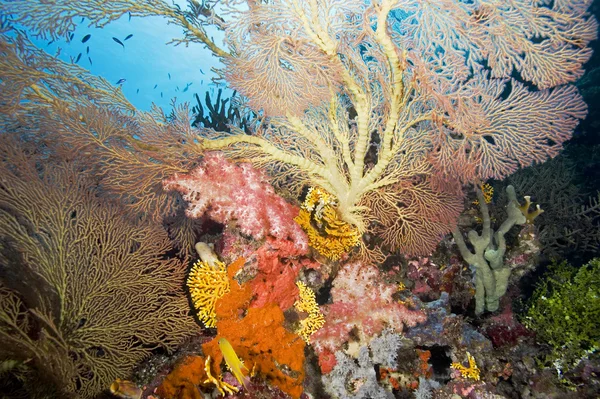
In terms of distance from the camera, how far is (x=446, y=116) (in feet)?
11.9

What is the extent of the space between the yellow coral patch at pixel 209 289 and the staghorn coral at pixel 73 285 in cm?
44

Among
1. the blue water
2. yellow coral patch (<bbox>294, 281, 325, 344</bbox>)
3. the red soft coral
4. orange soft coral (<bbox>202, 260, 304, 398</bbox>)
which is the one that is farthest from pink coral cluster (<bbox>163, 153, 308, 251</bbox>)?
the blue water

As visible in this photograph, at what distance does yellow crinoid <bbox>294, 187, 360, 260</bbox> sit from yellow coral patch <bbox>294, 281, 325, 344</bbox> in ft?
2.14

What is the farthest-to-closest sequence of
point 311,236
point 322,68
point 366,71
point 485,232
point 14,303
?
point 485,232
point 311,236
point 366,71
point 322,68
point 14,303

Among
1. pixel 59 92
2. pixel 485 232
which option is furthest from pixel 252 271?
pixel 485 232

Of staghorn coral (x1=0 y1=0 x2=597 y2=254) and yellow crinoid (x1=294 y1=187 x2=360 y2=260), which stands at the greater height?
staghorn coral (x1=0 y1=0 x2=597 y2=254)

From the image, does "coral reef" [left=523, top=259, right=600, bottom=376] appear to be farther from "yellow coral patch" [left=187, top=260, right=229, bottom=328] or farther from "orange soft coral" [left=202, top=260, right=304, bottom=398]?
"yellow coral patch" [left=187, top=260, right=229, bottom=328]

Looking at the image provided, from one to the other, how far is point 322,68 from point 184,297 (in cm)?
339

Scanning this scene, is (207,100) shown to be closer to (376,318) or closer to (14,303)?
(14,303)

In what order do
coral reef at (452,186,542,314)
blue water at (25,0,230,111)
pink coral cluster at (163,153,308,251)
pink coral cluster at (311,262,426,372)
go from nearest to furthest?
pink coral cluster at (163,153,308,251)
pink coral cluster at (311,262,426,372)
coral reef at (452,186,542,314)
blue water at (25,0,230,111)

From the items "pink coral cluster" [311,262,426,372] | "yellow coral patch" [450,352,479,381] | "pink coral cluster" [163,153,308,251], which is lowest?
"yellow coral patch" [450,352,479,381]

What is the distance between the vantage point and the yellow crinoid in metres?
4.32

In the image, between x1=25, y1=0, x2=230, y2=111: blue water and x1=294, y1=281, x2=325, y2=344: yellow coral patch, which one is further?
x1=25, y1=0, x2=230, y2=111: blue water

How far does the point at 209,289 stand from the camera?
11.9ft
